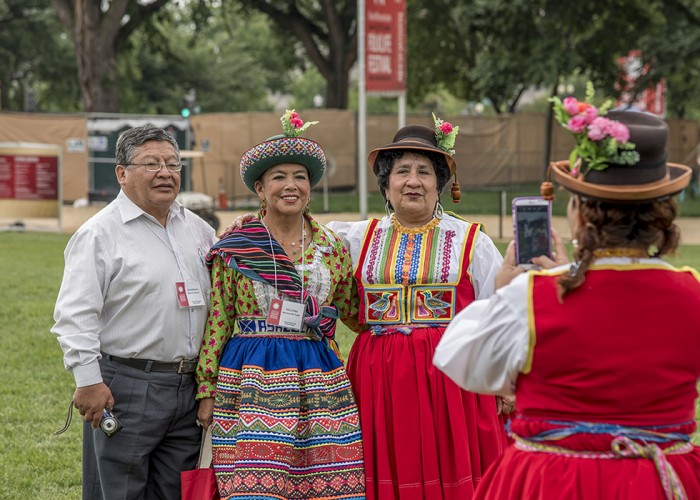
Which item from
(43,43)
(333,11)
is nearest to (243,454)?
(333,11)

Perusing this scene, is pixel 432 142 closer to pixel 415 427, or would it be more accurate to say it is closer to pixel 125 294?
pixel 415 427

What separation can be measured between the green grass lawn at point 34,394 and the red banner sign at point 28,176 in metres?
5.61

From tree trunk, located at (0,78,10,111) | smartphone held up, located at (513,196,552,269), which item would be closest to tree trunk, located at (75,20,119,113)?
tree trunk, located at (0,78,10,111)

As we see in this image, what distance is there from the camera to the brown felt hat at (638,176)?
8.89 ft

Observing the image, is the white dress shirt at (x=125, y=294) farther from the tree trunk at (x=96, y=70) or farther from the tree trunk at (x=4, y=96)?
the tree trunk at (x=4, y=96)

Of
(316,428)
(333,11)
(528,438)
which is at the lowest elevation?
(316,428)

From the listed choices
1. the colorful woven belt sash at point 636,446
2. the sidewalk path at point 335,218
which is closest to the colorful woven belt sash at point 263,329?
the colorful woven belt sash at point 636,446

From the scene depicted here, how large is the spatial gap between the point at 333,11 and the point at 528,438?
28001 mm

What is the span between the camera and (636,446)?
2768mm

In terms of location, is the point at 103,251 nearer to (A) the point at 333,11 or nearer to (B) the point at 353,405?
(B) the point at 353,405

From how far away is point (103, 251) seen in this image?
4105 mm

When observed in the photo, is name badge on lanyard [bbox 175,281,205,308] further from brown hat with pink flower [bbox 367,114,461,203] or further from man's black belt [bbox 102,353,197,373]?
brown hat with pink flower [bbox 367,114,461,203]

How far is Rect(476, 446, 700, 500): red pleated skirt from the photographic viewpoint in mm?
2770

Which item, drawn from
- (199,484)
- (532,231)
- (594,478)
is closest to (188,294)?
(199,484)
